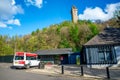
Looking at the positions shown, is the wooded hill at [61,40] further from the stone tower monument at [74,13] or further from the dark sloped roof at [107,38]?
the dark sloped roof at [107,38]

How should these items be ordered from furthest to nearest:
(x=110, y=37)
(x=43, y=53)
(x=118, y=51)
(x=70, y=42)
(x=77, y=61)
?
(x=70, y=42) < (x=43, y=53) < (x=77, y=61) < (x=110, y=37) < (x=118, y=51)

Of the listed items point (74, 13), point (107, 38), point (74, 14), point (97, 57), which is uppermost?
point (74, 13)

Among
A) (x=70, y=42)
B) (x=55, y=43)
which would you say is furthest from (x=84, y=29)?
(x=55, y=43)

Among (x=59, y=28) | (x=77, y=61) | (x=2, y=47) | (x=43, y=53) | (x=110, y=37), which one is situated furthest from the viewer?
(x=59, y=28)

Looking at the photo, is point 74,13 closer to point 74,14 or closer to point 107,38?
→ point 74,14

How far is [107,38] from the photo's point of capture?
25422 mm

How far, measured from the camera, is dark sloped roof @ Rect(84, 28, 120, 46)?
24.4 m

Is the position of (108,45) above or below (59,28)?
below

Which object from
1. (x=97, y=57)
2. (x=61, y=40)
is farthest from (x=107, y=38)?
(x=61, y=40)

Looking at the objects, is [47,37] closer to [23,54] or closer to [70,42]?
[70,42]

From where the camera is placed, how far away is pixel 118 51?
23812 mm

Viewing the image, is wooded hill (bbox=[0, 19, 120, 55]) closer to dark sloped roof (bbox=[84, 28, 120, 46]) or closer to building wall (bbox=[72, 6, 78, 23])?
building wall (bbox=[72, 6, 78, 23])

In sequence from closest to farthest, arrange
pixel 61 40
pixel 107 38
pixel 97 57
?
pixel 97 57
pixel 107 38
pixel 61 40

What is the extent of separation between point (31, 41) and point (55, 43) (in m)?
9.38
